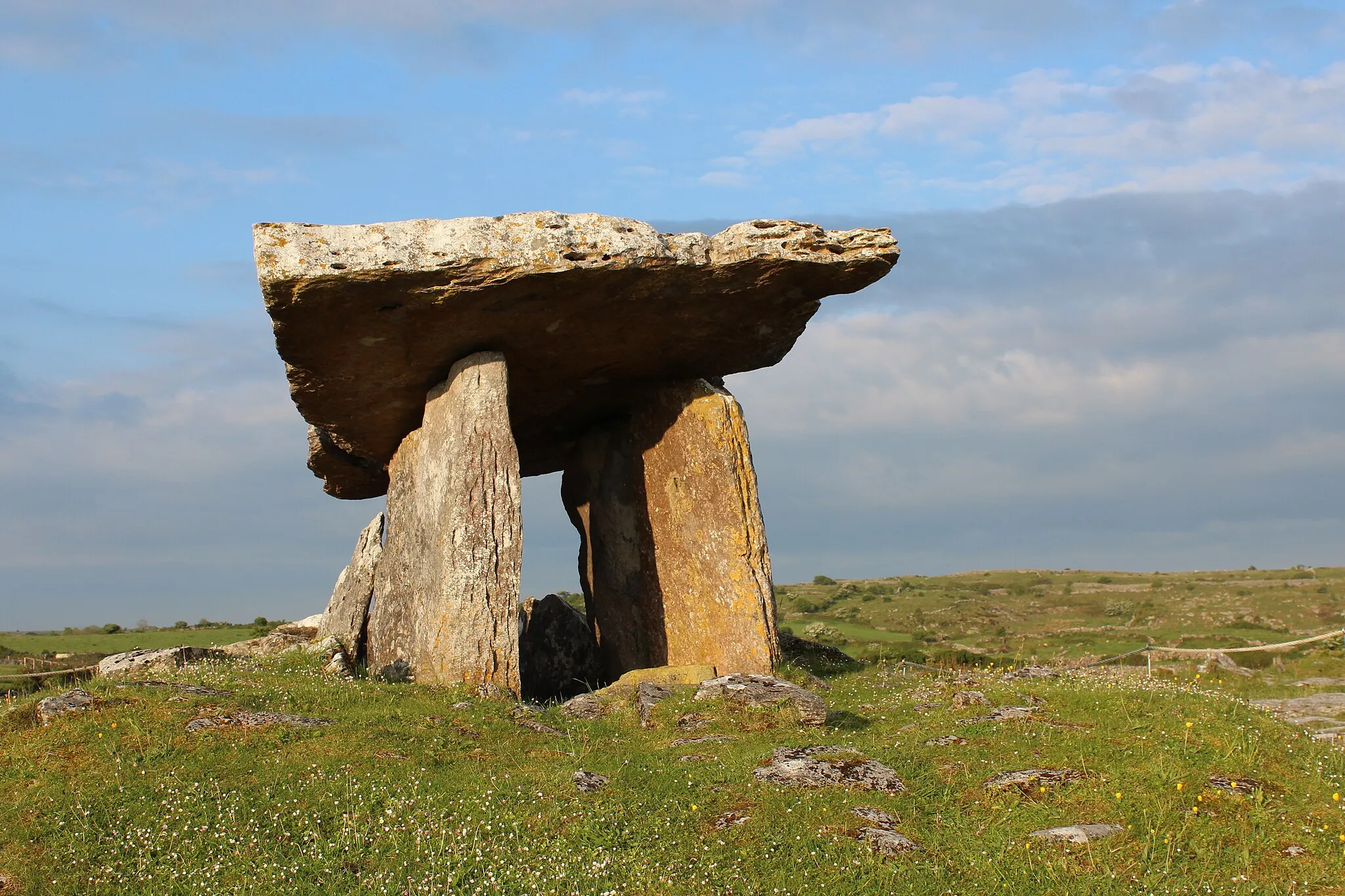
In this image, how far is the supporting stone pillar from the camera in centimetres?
1703

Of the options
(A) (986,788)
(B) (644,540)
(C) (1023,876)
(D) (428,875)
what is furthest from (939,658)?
(D) (428,875)

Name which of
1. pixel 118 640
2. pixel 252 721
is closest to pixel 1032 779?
pixel 252 721

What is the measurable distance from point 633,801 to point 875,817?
6.74 ft

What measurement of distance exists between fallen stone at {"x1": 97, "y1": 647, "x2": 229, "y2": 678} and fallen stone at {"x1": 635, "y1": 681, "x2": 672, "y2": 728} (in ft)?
21.2

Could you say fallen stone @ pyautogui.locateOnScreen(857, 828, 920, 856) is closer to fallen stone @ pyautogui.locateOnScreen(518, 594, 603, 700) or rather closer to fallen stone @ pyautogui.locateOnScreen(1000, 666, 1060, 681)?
fallen stone @ pyautogui.locateOnScreen(1000, 666, 1060, 681)

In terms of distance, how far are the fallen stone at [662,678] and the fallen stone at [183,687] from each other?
483 centimetres

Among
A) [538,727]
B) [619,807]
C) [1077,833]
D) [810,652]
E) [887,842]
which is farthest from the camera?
[810,652]

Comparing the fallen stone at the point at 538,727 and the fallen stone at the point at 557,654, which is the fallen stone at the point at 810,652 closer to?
the fallen stone at the point at 557,654

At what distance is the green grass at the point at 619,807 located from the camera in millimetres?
7590

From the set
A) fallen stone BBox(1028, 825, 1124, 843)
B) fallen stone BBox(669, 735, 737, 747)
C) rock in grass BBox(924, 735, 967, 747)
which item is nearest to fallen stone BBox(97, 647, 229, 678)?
fallen stone BBox(669, 735, 737, 747)

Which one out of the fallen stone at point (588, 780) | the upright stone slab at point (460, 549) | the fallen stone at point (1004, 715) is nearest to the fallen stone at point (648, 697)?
the upright stone slab at point (460, 549)

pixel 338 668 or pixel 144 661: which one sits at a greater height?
pixel 144 661

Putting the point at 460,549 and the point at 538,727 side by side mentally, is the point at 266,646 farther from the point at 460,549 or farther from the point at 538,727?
the point at 538,727

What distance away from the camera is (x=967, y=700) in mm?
12711
